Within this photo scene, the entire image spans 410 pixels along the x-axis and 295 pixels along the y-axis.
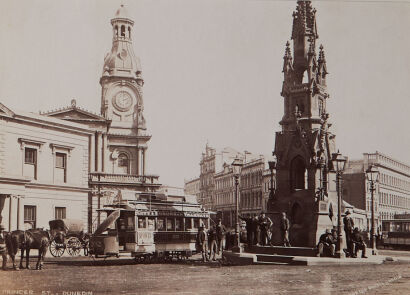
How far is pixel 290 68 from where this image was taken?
88.3ft

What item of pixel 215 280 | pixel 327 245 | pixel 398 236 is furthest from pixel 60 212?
pixel 398 236

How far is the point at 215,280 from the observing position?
49.2 ft

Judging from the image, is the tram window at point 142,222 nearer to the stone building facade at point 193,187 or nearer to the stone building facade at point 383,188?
the stone building facade at point 383,188

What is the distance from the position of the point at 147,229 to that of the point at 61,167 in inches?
572

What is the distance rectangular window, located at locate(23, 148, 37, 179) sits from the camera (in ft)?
108

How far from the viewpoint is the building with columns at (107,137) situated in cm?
3409

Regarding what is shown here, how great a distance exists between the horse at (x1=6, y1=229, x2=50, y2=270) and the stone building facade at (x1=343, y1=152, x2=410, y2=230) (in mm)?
60985

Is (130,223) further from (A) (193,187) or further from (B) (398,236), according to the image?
(A) (193,187)

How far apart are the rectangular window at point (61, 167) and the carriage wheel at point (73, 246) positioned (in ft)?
23.8

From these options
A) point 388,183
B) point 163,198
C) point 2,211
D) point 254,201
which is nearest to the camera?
point 163,198

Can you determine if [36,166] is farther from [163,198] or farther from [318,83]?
[318,83]

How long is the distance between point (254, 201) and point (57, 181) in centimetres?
5607

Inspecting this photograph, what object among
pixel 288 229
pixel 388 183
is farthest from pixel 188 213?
pixel 388 183

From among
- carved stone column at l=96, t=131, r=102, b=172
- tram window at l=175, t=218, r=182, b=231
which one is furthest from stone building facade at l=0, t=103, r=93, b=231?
carved stone column at l=96, t=131, r=102, b=172
